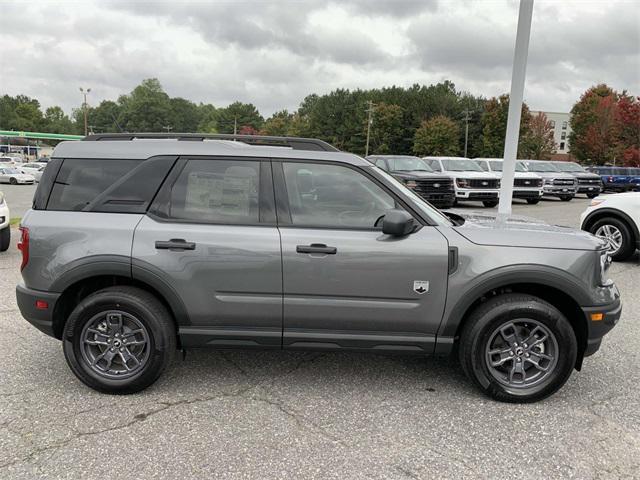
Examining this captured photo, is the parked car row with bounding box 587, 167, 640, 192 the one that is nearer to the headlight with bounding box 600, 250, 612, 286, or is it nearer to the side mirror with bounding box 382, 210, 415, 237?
the headlight with bounding box 600, 250, 612, 286

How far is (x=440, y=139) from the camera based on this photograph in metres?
69.2

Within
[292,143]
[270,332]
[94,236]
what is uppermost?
[292,143]

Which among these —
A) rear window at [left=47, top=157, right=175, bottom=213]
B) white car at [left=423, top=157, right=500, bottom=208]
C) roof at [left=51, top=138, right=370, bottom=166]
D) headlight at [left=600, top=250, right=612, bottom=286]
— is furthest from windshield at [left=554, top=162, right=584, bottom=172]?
rear window at [left=47, top=157, right=175, bottom=213]

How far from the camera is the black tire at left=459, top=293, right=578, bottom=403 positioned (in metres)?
3.31

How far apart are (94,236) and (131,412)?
1184 mm

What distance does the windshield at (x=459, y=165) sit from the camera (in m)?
18.6

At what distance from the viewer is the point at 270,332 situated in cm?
341

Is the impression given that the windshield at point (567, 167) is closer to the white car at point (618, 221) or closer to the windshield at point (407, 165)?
the windshield at point (407, 165)

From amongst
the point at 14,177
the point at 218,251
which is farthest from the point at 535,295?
the point at 14,177

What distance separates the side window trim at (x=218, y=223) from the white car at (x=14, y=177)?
37534mm

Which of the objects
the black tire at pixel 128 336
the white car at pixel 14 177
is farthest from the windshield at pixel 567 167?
the white car at pixel 14 177

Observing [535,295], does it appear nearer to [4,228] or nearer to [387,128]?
[4,228]

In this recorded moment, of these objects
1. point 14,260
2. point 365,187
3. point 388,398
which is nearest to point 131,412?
point 388,398

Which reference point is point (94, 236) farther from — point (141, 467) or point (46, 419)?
point (141, 467)
